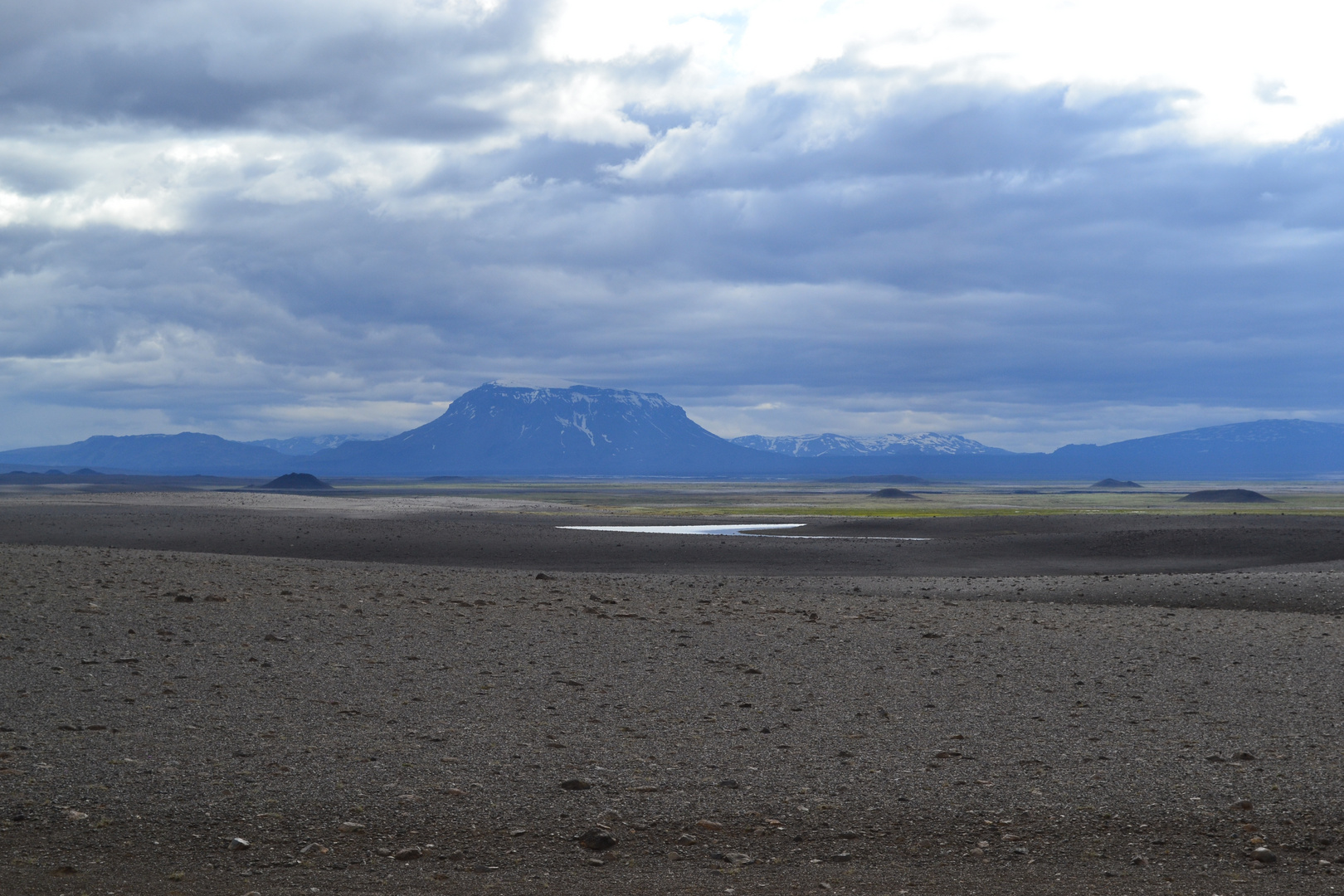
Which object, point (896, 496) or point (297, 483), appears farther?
point (297, 483)

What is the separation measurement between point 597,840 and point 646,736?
120 inches

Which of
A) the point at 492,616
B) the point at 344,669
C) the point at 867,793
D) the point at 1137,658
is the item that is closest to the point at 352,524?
the point at 492,616

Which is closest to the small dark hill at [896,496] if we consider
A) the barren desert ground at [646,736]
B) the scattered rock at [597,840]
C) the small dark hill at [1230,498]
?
the small dark hill at [1230,498]

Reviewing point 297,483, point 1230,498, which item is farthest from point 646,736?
point 297,483

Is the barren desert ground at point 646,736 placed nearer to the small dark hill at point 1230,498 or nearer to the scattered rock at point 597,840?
the scattered rock at point 597,840

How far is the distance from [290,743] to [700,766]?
12.8 ft

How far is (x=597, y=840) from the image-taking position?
7391mm

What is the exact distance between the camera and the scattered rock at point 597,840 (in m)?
7.36

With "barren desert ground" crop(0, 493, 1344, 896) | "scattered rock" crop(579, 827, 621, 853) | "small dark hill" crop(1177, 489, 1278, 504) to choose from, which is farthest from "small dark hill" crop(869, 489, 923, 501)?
"scattered rock" crop(579, 827, 621, 853)

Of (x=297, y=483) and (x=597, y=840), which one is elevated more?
(x=297, y=483)

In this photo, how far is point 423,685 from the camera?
41.4ft

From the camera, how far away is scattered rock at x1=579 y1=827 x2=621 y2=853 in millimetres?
7363

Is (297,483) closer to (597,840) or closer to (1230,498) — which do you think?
(1230,498)

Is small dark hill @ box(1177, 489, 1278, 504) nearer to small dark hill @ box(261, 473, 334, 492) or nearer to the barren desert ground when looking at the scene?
the barren desert ground
